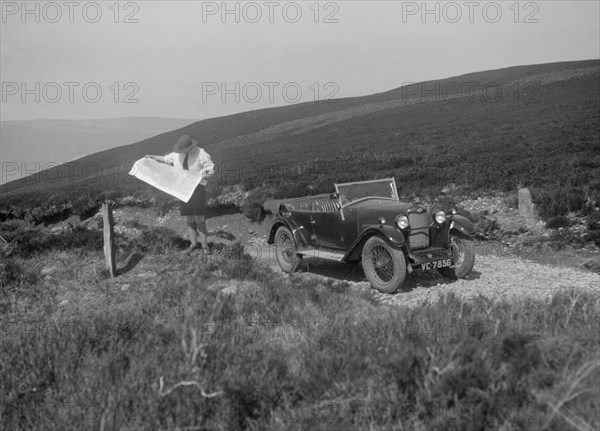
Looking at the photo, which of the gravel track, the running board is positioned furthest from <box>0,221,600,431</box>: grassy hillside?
the running board

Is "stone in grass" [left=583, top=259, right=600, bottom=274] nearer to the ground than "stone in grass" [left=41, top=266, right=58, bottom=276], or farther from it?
nearer to the ground

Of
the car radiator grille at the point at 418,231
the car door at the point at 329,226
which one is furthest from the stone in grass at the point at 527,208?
the car door at the point at 329,226

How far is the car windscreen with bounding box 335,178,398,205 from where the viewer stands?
9664 millimetres

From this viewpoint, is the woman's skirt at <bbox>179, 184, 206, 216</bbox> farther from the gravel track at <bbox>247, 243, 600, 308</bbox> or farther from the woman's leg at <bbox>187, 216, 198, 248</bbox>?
the gravel track at <bbox>247, 243, 600, 308</bbox>

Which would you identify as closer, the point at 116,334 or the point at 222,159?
the point at 116,334

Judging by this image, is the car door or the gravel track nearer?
the gravel track

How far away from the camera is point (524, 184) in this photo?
15766 mm

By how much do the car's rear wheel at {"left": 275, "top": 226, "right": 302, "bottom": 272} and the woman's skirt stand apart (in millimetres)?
1724

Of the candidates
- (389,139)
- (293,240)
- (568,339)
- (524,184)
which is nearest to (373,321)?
(568,339)

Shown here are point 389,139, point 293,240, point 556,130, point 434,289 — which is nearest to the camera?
point 434,289

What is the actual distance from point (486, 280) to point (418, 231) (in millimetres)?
1434

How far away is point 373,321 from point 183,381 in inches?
82.9

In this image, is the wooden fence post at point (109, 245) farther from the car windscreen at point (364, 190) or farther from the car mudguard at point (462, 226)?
the car mudguard at point (462, 226)

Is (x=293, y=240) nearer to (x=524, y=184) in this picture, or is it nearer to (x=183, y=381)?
(x=183, y=381)
